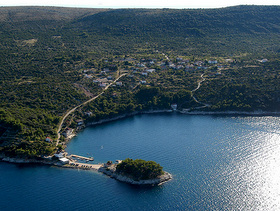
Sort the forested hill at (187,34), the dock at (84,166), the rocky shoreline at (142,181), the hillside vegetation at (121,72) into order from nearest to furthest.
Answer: the rocky shoreline at (142,181) < the dock at (84,166) < the hillside vegetation at (121,72) < the forested hill at (187,34)

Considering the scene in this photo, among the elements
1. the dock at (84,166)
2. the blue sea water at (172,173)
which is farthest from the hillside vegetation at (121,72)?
the blue sea water at (172,173)

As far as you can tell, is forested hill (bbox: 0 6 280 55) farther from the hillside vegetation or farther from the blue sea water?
the blue sea water

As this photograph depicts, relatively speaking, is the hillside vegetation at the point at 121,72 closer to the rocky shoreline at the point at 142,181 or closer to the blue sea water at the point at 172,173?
the blue sea water at the point at 172,173

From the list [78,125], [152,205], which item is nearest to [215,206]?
[152,205]

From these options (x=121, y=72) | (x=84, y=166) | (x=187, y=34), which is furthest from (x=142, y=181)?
(x=187, y=34)

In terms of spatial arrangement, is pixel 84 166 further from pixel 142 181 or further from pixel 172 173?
pixel 172 173
